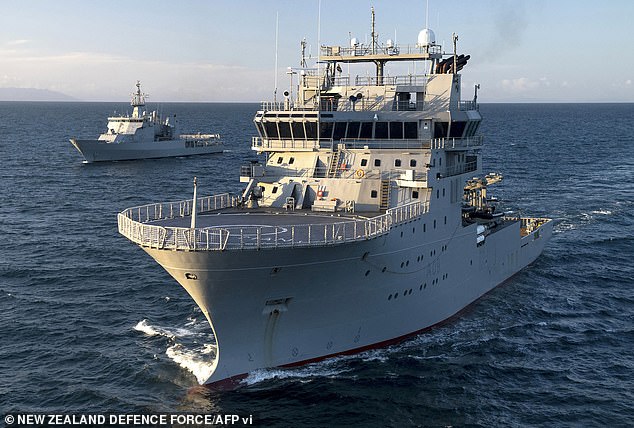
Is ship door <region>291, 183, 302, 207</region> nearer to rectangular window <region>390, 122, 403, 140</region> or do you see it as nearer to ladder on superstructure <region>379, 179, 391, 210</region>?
ladder on superstructure <region>379, 179, 391, 210</region>

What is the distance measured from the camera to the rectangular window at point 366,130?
1344 inches

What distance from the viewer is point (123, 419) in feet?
79.7

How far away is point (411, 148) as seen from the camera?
33562 millimetres

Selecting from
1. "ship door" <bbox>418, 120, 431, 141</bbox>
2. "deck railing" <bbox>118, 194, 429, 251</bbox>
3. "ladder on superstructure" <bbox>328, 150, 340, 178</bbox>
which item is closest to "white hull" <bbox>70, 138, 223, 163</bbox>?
"ladder on superstructure" <bbox>328, 150, 340, 178</bbox>

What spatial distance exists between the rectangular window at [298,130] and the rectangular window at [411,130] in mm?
5182

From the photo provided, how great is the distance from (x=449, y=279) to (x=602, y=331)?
802 centimetres

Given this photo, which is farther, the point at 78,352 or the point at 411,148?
the point at 411,148

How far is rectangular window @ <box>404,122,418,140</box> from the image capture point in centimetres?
3403

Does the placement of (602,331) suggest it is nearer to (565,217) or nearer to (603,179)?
(565,217)

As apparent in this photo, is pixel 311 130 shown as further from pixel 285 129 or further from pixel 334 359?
pixel 334 359

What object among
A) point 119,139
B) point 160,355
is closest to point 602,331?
point 160,355

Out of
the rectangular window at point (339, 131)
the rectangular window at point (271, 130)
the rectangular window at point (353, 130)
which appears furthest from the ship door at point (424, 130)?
the rectangular window at point (271, 130)

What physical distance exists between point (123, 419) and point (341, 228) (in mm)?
10920

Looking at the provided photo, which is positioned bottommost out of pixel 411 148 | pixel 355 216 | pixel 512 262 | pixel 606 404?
pixel 606 404
